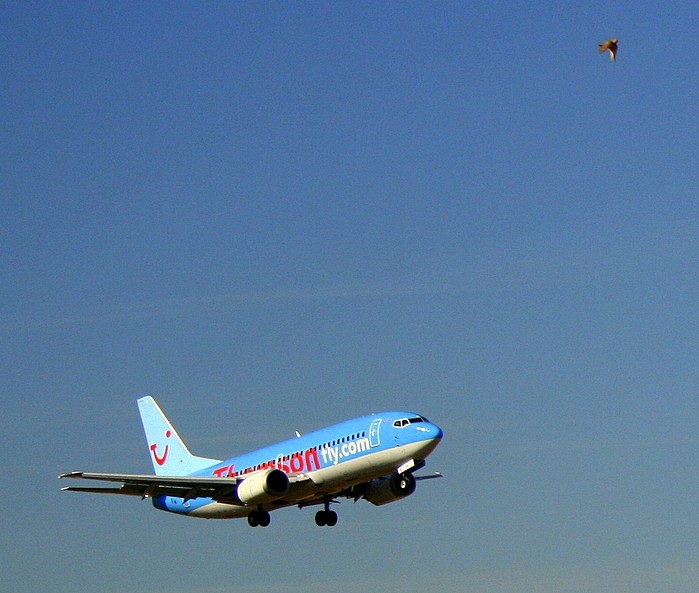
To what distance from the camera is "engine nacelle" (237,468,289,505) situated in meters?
69.1

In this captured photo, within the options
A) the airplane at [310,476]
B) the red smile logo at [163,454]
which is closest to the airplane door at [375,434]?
the airplane at [310,476]

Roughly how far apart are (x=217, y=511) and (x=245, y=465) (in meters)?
3.45

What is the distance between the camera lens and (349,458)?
67.3 metres

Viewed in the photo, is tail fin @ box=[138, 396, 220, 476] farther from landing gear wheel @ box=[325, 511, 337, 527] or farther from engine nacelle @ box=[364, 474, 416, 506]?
engine nacelle @ box=[364, 474, 416, 506]

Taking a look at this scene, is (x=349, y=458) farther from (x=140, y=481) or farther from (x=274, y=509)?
(x=140, y=481)

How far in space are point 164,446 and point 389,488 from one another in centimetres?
2390

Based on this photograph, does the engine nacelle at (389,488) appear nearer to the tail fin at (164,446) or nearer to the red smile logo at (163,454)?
the tail fin at (164,446)

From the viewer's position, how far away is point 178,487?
242 feet

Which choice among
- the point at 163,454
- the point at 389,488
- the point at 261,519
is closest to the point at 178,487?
the point at 261,519

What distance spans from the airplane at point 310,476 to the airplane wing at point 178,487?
52 mm

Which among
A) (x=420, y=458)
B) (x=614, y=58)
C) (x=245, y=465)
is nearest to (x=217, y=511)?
(x=245, y=465)

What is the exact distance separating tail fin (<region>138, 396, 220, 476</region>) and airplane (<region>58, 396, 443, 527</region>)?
7.38 metres

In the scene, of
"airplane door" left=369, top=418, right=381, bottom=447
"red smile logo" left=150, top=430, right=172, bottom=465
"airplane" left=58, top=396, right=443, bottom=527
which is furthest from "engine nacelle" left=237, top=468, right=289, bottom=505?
"red smile logo" left=150, top=430, right=172, bottom=465

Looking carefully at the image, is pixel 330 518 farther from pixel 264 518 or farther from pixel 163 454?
pixel 163 454
